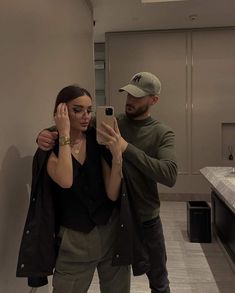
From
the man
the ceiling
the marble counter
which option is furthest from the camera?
the ceiling

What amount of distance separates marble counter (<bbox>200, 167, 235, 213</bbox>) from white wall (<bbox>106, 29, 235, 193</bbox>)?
1658mm

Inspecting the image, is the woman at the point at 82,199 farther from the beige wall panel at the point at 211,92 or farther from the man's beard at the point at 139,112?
the beige wall panel at the point at 211,92

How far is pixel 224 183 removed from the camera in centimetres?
286

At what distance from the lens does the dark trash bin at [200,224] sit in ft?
11.8

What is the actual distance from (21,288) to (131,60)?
4.14 meters

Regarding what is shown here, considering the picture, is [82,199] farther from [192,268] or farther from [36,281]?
[192,268]

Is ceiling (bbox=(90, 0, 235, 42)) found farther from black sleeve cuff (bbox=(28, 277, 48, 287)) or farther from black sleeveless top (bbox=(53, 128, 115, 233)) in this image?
black sleeve cuff (bbox=(28, 277, 48, 287))

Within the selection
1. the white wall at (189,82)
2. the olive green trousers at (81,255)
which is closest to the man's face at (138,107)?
the olive green trousers at (81,255)

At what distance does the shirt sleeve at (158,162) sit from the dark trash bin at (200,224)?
2.12m

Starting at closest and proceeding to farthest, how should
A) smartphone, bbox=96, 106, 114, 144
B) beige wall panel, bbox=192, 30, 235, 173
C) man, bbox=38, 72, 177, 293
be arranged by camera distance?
smartphone, bbox=96, 106, 114, 144 < man, bbox=38, 72, 177, 293 < beige wall panel, bbox=192, 30, 235, 173

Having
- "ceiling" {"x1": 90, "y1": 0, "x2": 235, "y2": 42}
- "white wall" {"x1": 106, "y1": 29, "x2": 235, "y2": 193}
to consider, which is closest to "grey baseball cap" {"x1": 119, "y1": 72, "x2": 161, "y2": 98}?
"ceiling" {"x1": 90, "y1": 0, "x2": 235, "y2": 42}

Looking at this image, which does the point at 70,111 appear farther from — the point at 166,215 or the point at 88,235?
the point at 166,215

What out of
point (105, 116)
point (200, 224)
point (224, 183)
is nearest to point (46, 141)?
point (105, 116)

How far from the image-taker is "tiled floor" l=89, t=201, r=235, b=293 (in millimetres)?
2678
